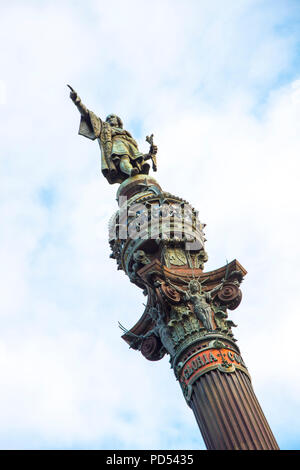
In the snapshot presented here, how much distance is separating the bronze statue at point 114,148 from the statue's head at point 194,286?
8137mm

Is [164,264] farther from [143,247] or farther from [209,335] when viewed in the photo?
[209,335]

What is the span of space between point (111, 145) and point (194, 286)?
35.9 feet

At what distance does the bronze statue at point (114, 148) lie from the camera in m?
24.8

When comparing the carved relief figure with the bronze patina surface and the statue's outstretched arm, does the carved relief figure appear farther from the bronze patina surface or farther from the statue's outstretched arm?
the statue's outstretched arm

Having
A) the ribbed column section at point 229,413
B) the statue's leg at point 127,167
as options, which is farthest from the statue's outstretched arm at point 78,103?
the ribbed column section at point 229,413

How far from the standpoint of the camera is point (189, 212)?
67.8 feet

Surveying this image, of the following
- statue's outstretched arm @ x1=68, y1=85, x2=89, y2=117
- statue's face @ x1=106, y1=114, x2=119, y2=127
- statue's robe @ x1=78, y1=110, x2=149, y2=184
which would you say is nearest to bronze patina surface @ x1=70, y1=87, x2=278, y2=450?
statue's robe @ x1=78, y1=110, x2=149, y2=184

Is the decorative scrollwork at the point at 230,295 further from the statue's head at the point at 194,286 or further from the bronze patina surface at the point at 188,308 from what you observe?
the statue's head at the point at 194,286

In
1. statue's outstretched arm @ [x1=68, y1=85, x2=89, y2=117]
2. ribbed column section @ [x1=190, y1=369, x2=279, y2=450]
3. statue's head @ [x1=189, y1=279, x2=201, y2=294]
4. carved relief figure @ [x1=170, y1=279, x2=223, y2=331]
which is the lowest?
ribbed column section @ [x1=190, y1=369, x2=279, y2=450]

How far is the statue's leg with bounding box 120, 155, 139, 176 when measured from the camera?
78.4ft

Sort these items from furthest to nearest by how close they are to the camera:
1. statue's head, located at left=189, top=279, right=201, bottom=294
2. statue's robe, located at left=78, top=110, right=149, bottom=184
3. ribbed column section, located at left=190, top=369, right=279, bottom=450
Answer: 1. statue's robe, located at left=78, top=110, right=149, bottom=184
2. statue's head, located at left=189, top=279, right=201, bottom=294
3. ribbed column section, located at left=190, top=369, right=279, bottom=450

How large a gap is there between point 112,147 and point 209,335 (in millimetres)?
12633

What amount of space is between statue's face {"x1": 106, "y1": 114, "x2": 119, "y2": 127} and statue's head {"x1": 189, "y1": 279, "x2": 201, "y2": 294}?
1371 centimetres
